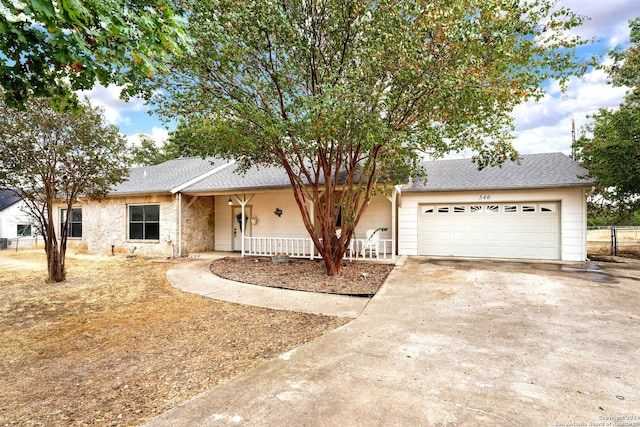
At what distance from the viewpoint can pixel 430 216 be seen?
10914mm

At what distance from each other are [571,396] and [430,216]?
28.5 feet

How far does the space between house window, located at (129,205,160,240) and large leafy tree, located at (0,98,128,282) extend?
381cm

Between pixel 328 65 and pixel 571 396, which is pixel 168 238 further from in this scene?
pixel 571 396

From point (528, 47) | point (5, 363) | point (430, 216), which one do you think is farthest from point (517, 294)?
point (5, 363)

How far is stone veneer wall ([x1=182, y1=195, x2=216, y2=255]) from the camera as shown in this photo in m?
11.8

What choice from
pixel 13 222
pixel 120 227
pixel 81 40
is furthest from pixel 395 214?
pixel 13 222

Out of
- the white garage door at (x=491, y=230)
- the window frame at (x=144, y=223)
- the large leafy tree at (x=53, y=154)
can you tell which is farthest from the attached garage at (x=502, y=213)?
the window frame at (x=144, y=223)

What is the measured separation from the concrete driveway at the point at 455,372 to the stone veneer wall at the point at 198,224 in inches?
349

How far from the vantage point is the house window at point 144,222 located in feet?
39.2

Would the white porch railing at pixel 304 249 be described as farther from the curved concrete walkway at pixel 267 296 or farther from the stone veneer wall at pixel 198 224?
the curved concrete walkway at pixel 267 296

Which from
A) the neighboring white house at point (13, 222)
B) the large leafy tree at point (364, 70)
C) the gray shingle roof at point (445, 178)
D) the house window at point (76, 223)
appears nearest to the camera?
the large leafy tree at point (364, 70)

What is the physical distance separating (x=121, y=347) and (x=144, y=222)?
31.5ft

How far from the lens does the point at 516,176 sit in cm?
1036

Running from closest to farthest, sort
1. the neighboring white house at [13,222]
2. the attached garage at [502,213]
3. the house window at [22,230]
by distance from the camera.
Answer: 1. the attached garage at [502,213]
2. the neighboring white house at [13,222]
3. the house window at [22,230]
